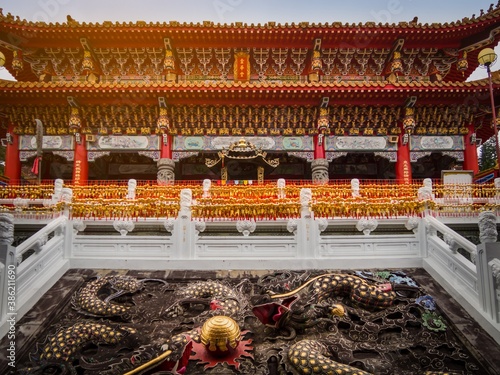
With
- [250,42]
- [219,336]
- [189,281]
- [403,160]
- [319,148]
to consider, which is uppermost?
[250,42]

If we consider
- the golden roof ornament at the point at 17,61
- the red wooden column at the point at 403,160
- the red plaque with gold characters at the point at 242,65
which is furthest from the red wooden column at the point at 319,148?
the golden roof ornament at the point at 17,61

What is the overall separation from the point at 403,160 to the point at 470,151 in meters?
2.54

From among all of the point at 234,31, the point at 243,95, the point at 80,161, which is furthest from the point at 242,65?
the point at 80,161

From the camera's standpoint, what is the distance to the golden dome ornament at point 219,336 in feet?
15.7

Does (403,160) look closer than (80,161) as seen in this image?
No

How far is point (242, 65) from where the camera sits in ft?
49.9

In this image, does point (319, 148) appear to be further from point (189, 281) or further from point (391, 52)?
point (189, 281)

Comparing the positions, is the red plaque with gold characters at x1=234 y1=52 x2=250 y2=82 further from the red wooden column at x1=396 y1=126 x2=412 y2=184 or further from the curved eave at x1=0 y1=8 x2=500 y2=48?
the red wooden column at x1=396 y1=126 x2=412 y2=184

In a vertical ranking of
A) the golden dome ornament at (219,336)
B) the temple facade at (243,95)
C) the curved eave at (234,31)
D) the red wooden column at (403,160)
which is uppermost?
the curved eave at (234,31)

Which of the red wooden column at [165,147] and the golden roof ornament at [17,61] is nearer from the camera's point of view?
the red wooden column at [165,147]

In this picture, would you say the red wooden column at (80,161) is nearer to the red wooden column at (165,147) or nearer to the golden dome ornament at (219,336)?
the red wooden column at (165,147)

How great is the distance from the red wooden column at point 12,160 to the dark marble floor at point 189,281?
8.52 meters

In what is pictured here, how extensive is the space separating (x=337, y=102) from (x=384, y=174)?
4734 millimetres

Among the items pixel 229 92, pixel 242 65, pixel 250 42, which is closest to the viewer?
pixel 229 92
